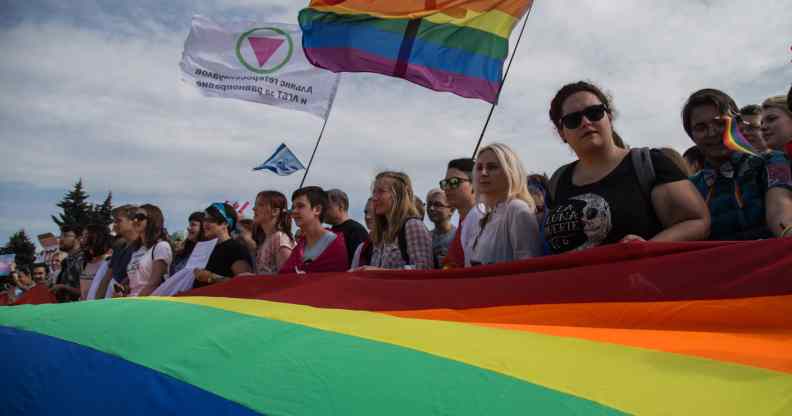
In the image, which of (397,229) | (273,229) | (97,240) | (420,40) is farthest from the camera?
(97,240)

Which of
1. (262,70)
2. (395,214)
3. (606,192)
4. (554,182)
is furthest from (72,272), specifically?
(606,192)

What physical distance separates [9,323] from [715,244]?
111 inches

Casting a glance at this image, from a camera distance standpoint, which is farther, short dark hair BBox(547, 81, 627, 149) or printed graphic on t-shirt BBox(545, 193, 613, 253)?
short dark hair BBox(547, 81, 627, 149)

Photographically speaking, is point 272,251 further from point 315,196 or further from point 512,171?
point 512,171

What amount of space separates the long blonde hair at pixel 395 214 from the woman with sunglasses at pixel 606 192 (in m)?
1.51

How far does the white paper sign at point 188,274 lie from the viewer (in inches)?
183

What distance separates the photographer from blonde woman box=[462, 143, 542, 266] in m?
2.94

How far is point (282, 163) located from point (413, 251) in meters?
7.58

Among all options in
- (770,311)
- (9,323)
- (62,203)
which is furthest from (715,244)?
(62,203)

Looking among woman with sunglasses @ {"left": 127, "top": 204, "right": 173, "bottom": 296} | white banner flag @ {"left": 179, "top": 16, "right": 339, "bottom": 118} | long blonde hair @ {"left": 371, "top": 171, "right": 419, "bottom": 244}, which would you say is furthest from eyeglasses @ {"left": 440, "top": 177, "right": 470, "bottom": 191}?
white banner flag @ {"left": 179, "top": 16, "right": 339, "bottom": 118}

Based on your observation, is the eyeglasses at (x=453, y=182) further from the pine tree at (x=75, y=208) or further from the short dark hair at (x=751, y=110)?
the pine tree at (x=75, y=208)

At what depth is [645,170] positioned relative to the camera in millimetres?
2395

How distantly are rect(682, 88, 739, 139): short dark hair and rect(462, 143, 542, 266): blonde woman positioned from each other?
2.95 feet

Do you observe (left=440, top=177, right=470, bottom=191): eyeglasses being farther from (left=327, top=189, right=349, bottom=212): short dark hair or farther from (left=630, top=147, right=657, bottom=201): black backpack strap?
(left=630, top=147, right=657, bottom=201): black backpack strap
